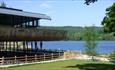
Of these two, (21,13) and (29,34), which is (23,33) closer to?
(29,34)

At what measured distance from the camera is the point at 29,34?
45.7 m

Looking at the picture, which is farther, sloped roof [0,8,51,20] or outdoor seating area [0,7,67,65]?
sloped roof [0,8,51,20]

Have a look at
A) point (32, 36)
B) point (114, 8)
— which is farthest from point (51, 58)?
point (114, 8)

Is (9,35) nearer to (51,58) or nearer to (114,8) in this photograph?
(51,58)

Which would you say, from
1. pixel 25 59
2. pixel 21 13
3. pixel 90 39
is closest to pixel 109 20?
pixel 90 39

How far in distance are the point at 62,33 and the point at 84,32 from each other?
7.51m

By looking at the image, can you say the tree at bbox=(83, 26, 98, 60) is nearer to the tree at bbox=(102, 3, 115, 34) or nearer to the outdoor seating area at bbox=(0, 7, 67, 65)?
the outdoor seating area at bbox=(0, 7, 67, 65)

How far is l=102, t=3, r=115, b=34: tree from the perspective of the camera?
47.0 meters

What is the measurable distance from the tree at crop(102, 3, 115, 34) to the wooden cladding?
6.98 metres

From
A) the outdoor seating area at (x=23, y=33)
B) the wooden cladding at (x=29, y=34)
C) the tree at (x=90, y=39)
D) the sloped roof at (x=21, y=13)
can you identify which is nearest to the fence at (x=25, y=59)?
the outdoor seating area at (x=23, y=33)

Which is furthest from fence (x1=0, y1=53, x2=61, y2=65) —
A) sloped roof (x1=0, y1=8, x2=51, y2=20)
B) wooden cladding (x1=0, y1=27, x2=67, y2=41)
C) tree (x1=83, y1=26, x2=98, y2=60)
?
tree (x1=83, y1=26, x2=98, y2=60)

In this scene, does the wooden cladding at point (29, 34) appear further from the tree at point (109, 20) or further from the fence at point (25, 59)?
the tree at point (109, 20)

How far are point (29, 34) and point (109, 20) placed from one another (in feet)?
35.5

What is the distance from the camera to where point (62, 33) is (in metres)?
52.2
